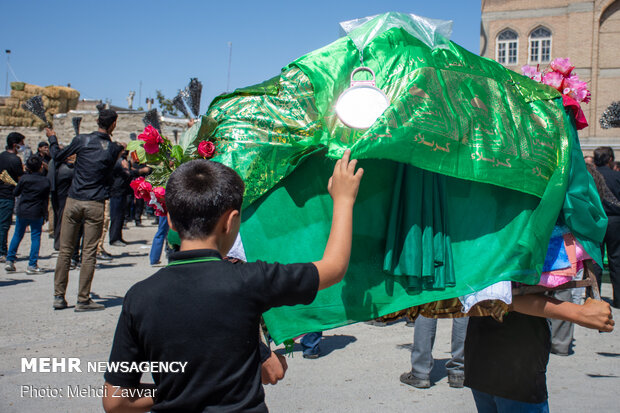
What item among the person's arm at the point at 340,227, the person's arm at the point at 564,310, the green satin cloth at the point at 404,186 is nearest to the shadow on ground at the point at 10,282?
the green satin cloth at the point at 404,186

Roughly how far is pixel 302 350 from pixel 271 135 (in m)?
3.96

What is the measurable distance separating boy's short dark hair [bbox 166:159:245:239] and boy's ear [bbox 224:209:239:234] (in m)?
0.02

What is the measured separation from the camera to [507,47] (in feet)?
105

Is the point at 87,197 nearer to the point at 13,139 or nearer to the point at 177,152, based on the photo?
the point at 13,139

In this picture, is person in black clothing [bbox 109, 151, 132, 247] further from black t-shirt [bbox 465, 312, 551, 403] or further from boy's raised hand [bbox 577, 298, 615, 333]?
boy's raised hand [bbox 577, 298, 615, 333]

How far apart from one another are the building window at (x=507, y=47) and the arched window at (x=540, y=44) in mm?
942

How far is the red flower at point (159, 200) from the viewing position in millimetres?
2229

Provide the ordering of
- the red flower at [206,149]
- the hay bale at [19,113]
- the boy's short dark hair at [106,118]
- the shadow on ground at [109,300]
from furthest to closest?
1. the hay bale at [19,113]
2. the shadow on ground at [109,300]
3. the boy's short dark hair at [106,118]
4. the red flower at [206,149]

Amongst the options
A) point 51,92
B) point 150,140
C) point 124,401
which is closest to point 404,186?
point 150,140

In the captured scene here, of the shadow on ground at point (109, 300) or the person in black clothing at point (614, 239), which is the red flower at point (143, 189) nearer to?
the shadow on ground at point (109, 300)

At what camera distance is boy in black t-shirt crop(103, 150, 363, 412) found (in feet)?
5.44

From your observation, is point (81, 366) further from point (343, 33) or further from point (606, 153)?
point (606, 153)

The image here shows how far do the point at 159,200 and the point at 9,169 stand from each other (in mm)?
9128

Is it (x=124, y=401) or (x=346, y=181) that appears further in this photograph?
(x=346, y=181)
